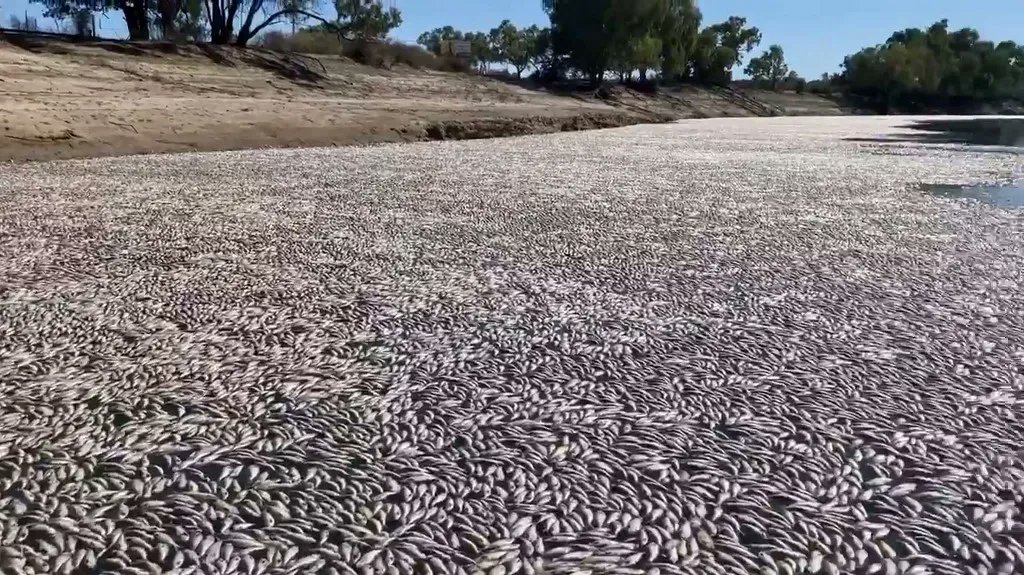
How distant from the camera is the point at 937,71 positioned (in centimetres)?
6912

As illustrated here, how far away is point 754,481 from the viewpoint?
6.05ft

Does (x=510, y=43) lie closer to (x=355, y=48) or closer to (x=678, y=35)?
(x=678, y=35)

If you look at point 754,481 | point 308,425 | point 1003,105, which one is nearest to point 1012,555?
point 754,481

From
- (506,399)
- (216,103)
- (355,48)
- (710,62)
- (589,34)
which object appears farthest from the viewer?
(710,62)

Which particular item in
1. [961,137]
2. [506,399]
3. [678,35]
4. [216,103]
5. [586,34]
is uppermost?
[678,35]

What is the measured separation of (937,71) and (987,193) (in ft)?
237

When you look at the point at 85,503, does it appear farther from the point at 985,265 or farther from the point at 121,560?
the point at 985,265

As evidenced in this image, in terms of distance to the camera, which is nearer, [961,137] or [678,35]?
[961,137]

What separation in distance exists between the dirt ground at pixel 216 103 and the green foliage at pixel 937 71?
45.3 meters

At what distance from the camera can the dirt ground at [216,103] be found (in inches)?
427

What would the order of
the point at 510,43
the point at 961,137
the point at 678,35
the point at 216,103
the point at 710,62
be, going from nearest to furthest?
the point at 216,103 < the point at 961,137 < the point at 678,35 < the point at 710,62 < the point at 510,43

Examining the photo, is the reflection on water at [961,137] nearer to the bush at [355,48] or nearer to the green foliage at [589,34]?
the bush at [355,48]

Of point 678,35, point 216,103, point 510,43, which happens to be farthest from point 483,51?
point 216,103

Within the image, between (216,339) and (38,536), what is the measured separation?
4.13 feet
